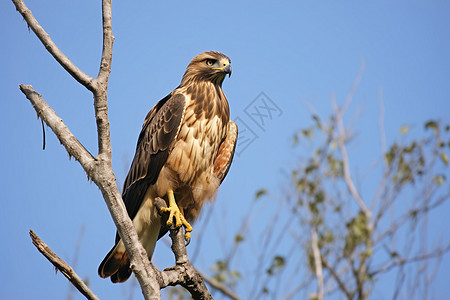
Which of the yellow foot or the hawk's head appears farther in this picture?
the hawk's head

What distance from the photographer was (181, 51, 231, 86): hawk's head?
4938 mm

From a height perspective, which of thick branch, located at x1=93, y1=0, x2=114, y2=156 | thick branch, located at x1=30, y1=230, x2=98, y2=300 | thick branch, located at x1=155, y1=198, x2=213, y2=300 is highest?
thick branch, located at x1=93, y1=0, x2=114, y2=156

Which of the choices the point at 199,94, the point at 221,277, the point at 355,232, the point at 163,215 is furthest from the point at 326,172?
the point at 163,215

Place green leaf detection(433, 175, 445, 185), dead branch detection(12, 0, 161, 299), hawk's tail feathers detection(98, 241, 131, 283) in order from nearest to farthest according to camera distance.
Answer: dead branch detection(12, 0, 161, 299)
hawk's tail feathers detection(98, 241, 131, 283)
green leaf detection(433, 175, 445, 185)

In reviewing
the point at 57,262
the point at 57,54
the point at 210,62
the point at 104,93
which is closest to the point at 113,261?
the point at 57,262

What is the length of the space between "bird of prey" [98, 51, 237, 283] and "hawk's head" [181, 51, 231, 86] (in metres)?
0.01

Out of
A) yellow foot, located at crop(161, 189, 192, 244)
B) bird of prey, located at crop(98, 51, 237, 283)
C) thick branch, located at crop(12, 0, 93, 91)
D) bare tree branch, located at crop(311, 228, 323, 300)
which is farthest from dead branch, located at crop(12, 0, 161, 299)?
bare tree branch, located at crop(311, 228, 323, 300)

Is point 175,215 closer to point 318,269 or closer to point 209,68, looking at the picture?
point 209,68

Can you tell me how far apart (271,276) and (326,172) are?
6.69ft

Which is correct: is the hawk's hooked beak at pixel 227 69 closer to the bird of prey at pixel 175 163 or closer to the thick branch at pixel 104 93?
the bird of prey at pixel 175 163

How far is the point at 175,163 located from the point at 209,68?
1.09 meters

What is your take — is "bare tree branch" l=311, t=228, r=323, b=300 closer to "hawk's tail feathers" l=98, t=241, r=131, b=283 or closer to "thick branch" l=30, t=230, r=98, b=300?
"hawk's tail feathers" l=98, t=241, r=131, b=283

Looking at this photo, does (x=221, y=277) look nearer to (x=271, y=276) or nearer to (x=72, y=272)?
(x=271, y=276)

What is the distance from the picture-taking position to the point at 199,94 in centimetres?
482
